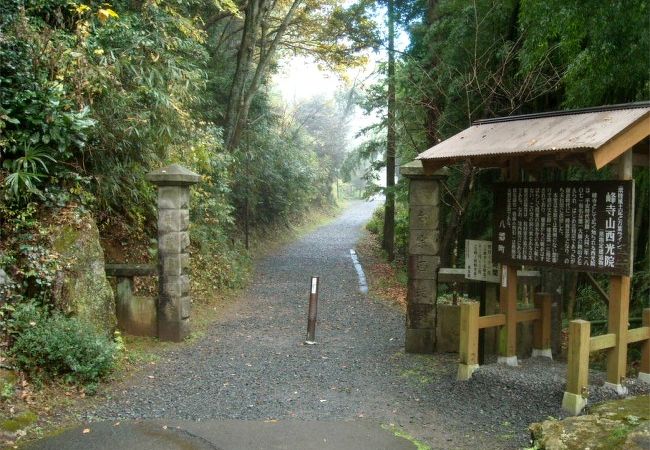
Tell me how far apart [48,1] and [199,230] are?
5790 millimetres

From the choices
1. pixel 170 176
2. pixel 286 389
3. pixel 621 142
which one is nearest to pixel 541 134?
pixel 621 142

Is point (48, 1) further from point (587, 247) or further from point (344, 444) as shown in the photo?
point (587, 247)

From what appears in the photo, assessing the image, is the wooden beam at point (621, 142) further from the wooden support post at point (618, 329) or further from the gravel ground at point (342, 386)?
the gravel ground at point (342, 386)

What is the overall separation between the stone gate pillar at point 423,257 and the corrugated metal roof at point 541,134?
3.27 ft

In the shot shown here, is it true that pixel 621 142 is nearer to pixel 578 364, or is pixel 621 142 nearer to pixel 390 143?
pixel 578 364

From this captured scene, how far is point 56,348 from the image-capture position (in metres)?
5.58

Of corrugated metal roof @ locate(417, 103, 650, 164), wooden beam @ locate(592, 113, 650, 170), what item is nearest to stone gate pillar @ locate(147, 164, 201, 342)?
corrugated metal roof @ locate(417, 103, 650, 164)

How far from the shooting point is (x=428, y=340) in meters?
7.56

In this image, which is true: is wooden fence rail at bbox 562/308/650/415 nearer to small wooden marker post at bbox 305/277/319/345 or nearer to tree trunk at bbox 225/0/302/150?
small wooden marker post at bbox 305/277/319/345

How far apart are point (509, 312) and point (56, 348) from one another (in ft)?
16.6

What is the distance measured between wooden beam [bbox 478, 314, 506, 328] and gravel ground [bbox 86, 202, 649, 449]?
0.48 m

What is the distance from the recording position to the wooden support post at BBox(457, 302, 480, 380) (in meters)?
6.08

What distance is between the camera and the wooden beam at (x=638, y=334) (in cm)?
547

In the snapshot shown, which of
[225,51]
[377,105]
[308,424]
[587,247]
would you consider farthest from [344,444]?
[225,51]
